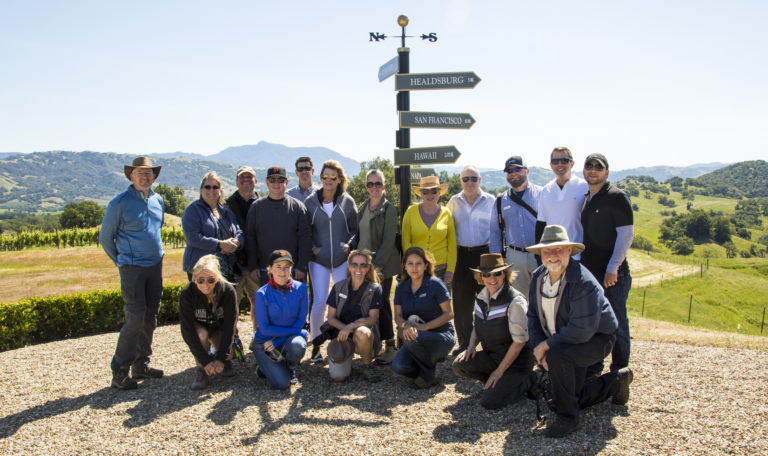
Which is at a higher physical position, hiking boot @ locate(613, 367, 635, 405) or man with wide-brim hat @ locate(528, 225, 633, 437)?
man with wide-brim hat @ locate(528, 225, 633, 437)

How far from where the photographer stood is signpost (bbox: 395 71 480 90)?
282 inches

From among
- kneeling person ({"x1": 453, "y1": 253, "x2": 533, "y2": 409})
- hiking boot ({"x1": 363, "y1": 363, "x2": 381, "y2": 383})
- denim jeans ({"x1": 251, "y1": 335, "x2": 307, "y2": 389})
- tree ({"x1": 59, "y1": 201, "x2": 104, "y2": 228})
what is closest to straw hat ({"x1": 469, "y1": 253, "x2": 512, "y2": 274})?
kneeling person ({"x1": 453, "y1": 253, "x2": 533, "y2": 409})

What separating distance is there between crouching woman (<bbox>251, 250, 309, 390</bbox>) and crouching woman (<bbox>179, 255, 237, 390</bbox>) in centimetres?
→ 34

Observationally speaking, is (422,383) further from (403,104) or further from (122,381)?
(403,104)

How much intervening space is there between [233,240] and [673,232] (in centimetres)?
16093

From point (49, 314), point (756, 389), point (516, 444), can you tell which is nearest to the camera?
point (516, 444)

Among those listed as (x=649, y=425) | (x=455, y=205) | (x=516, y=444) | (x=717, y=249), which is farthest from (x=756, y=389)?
(x=717, y=249)

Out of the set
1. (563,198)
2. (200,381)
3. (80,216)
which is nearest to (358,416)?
(200,381)

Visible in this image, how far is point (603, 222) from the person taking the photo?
5016 millimetres

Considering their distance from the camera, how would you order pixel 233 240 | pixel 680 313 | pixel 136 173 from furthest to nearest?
pixel 680 313
pixel 233 240
pixel 136 173

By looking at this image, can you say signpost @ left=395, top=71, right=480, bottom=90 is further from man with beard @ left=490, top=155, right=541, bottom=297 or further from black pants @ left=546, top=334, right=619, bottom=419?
black pants @ left=546, top=334, right=619, bottom=419

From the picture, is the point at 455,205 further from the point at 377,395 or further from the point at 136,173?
the point at 136,173

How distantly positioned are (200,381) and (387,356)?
2.39 m

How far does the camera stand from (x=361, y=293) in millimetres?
5738
